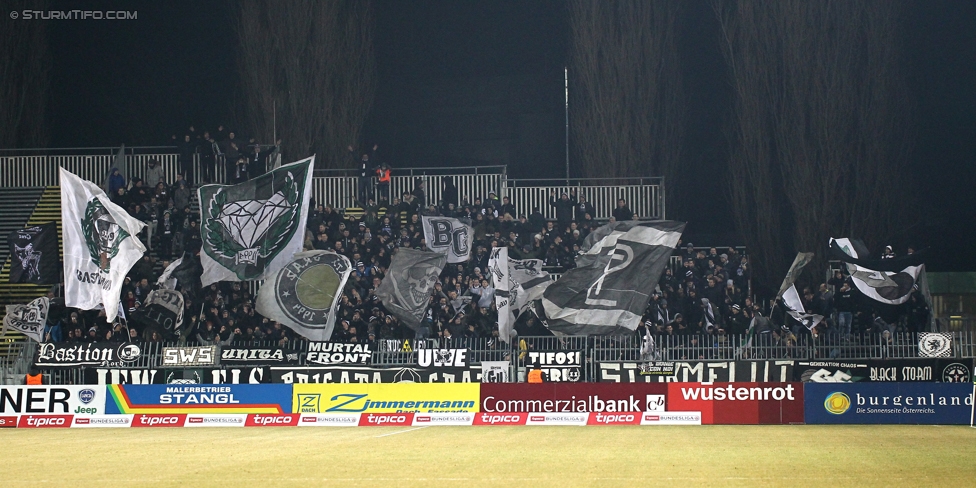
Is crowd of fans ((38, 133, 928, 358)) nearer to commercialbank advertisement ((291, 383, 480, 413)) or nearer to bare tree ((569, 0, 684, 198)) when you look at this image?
commercialbank advertisement ((291, 383, 480, 413))

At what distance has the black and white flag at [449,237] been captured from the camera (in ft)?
99.8

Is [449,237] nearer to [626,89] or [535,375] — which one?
[535,375]

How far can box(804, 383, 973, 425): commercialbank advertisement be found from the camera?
24641 mm

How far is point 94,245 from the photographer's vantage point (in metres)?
26.2

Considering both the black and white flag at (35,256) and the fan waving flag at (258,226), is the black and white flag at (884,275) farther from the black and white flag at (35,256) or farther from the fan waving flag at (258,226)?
the black and white flag at (35,256)

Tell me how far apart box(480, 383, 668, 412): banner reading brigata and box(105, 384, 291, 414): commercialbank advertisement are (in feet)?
17.1

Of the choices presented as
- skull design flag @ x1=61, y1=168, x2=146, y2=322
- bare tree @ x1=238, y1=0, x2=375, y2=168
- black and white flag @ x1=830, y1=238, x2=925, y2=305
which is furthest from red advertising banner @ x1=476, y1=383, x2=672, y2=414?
bare tree @ x1=238, y1=0, x2=375, y2=168

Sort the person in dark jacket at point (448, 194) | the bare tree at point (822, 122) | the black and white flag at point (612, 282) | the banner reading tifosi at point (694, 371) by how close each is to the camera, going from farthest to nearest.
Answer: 1. the bare tree at point (822, 122)
2. the person in dark jacket at point (448, 194)
3. the black and white flag at point (612, 282)
4. the banner reading tifosi at point (694, 371)

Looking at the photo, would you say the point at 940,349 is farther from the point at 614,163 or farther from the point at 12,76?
the point at 12,76

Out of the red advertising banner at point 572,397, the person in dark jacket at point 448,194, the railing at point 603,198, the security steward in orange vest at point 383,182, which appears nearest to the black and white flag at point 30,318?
the security steward in orange vest at point 383,182

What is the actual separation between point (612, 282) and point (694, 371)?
3.13m

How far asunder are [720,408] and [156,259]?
1868 centimetres

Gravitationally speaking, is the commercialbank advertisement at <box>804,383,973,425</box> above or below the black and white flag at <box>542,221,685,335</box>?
below

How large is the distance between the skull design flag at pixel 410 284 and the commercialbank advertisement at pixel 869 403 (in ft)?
33.8
